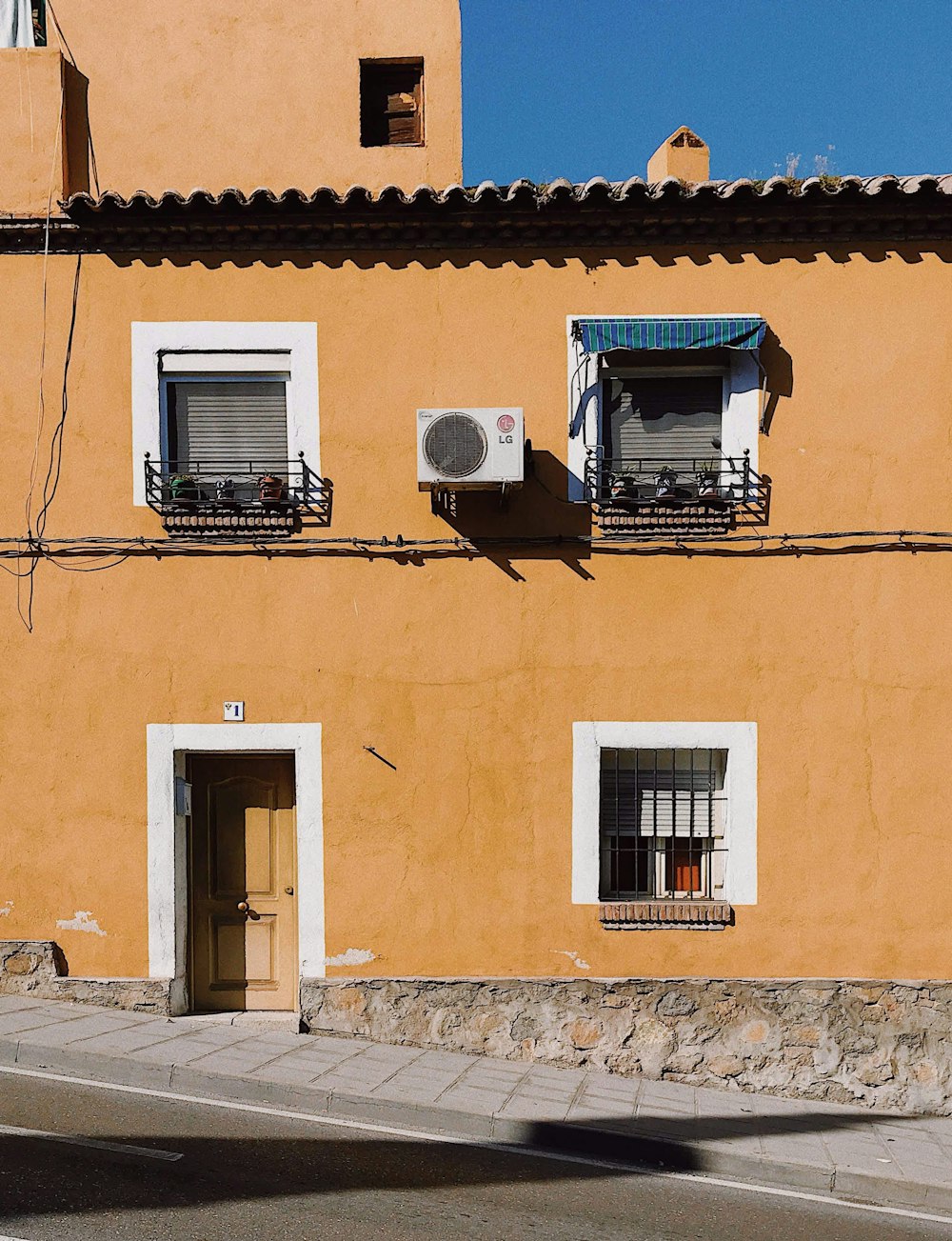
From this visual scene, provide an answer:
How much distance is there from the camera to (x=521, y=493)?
7859mm

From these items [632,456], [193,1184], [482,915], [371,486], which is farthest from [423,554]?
[193,1184]

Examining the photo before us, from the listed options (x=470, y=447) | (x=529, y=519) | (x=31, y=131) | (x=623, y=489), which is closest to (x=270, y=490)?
(x=470, y=447)

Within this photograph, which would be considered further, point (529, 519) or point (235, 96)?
point (235, 96)

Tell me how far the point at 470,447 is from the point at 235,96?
4.09m

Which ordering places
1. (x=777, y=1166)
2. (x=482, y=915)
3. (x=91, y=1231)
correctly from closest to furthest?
(x=91, y=1231) → (x=777, y=1166) → (x=482, y=915)

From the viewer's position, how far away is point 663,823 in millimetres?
8039

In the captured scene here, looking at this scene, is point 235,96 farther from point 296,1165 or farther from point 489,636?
point 296,1165

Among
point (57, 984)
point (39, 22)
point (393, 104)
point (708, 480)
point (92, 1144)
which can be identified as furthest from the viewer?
point (393, 104)

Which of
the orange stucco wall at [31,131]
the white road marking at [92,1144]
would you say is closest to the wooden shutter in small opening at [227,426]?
the orange stucco wall at [31,131]

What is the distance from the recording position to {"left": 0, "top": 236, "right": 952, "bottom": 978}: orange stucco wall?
25.4 feet

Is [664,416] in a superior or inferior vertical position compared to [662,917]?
superior

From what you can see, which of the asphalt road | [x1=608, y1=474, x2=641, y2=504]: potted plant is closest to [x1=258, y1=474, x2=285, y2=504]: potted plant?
[x1=608, y1=474, x2=641, y2=504]: potted plant

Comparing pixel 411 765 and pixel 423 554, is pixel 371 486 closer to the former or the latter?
pixel 423 554

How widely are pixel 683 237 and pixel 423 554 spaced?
10.7 feet
